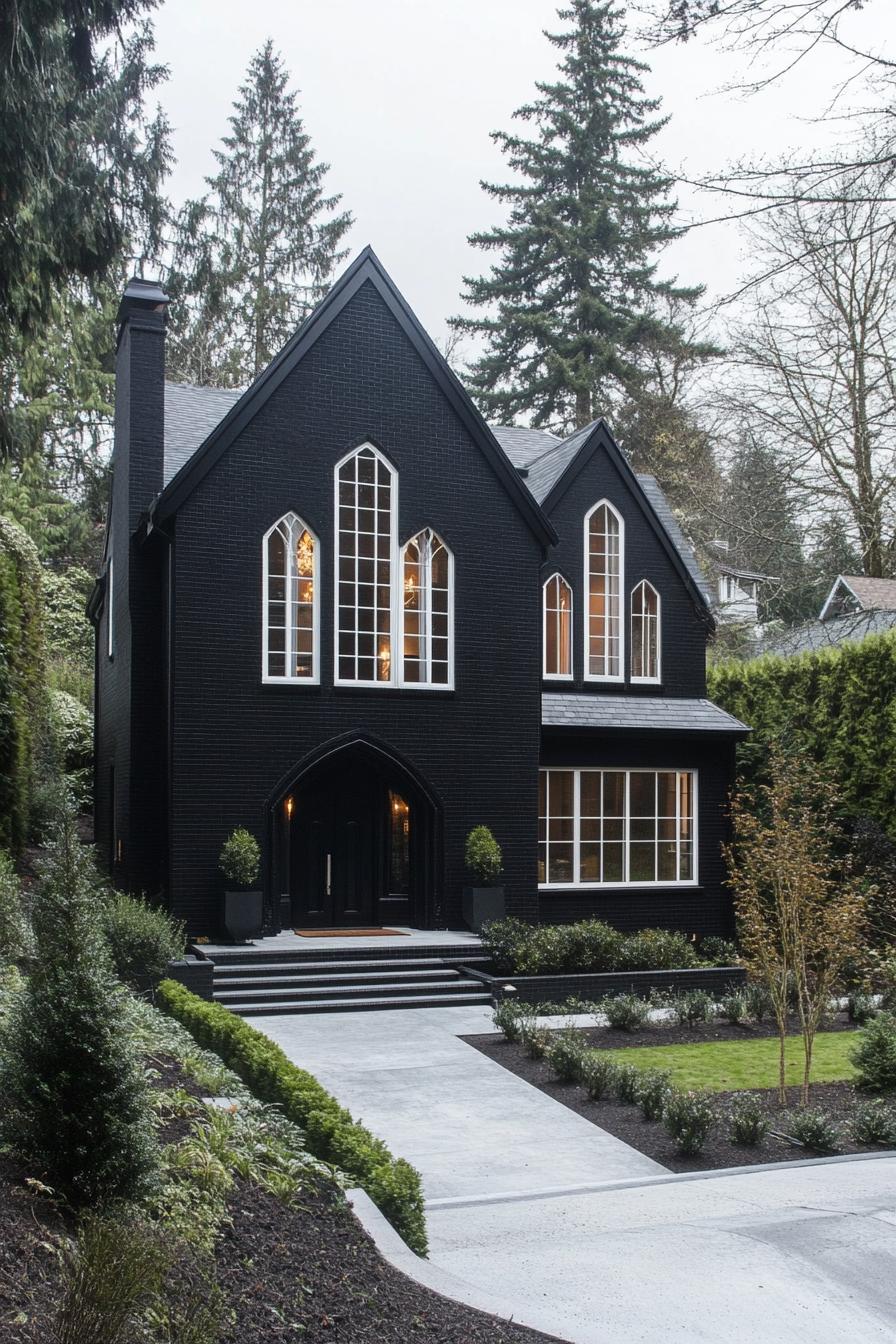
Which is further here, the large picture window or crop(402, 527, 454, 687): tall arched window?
the large picture window

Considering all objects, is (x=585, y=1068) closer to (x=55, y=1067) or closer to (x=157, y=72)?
(x=55, y=1067)

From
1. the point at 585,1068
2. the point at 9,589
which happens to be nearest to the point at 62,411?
the point at 9,589

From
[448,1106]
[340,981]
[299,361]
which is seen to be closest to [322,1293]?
[448,1106]

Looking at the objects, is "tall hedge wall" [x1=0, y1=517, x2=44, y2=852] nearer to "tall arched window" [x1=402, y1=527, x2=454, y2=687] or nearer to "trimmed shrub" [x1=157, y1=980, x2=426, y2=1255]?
"tall arched window" [x1=402, y1=527, x2=454, y2=687]

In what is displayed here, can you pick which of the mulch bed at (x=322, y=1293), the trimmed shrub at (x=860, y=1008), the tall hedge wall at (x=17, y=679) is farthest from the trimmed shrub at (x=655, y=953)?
the mulch bed at (x=322, y=1293)

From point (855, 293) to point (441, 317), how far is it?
20011 millimetres

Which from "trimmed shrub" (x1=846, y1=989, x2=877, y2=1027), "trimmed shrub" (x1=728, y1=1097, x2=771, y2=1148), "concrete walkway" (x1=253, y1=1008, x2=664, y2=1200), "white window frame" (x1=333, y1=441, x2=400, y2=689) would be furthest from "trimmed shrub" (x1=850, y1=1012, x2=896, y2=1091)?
"white window frame" (x1=333, y1=441, x2=400, y2=689)

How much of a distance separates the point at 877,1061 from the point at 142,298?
14.7m

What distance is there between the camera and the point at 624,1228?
23.9 feet

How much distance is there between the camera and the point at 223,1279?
17.4ft

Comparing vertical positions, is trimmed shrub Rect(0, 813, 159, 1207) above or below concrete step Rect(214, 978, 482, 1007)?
above

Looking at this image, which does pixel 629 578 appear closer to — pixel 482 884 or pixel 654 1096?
pixel 482 884

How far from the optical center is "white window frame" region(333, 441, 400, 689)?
1720 cm

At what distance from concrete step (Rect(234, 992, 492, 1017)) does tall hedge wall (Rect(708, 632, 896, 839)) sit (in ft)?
17.2
